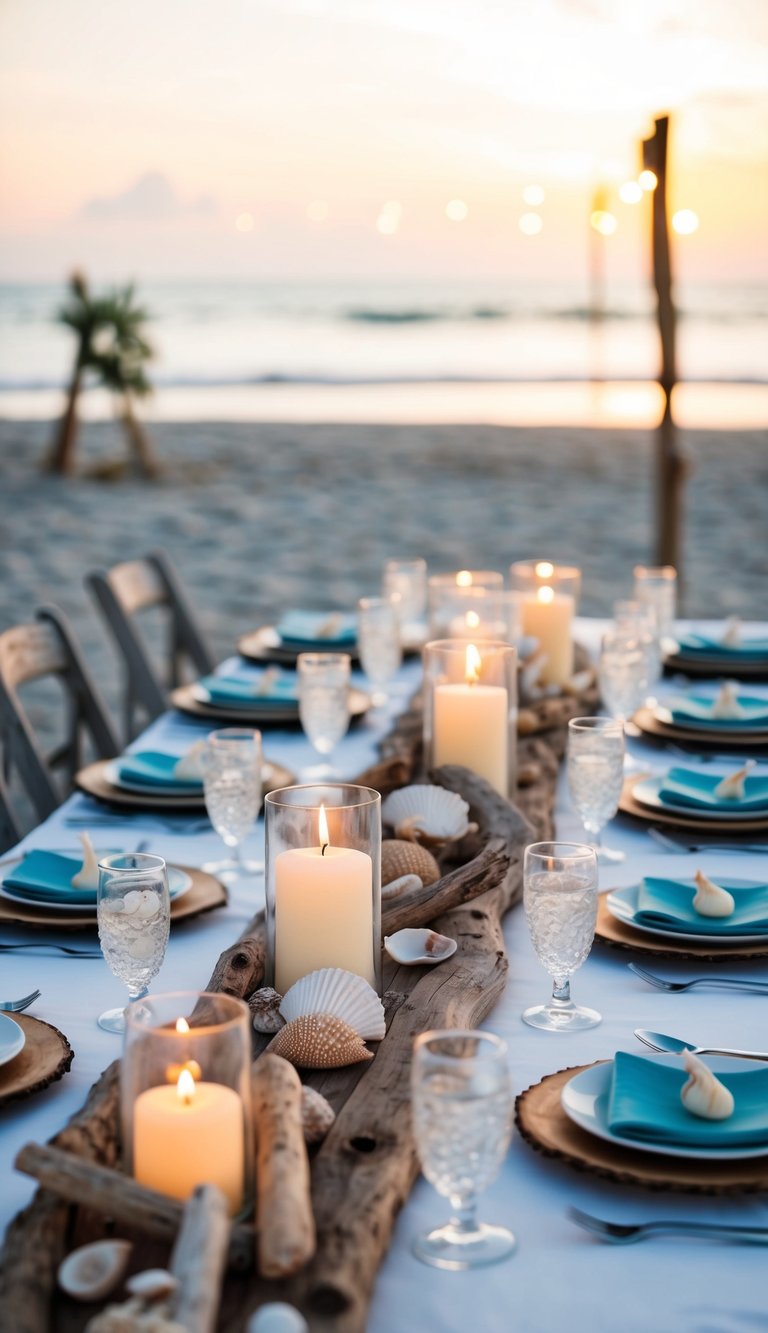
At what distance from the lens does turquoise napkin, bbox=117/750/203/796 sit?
2.11m

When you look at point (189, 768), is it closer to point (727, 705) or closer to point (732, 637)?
point (727, 705)

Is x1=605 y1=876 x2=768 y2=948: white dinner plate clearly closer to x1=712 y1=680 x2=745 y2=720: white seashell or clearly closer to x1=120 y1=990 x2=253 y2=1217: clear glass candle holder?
x1=120 y1=990 x2=253 y2=1217: clear glass candle holder

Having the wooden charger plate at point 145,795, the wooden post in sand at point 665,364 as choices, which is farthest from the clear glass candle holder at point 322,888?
the wooden post in sand at point 665,364

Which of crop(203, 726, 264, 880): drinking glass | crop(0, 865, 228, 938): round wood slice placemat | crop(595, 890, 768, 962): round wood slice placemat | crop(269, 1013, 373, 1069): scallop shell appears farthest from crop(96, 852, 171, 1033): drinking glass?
crop(595, 890, 768, 962): round wood slice placemat

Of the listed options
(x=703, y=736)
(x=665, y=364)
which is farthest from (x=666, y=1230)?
(x=665, y=364)

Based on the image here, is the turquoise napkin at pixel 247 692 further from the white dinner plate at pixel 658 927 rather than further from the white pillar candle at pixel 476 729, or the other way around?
the white dinner plate at pixel 658 927

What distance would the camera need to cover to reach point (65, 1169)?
89 cm

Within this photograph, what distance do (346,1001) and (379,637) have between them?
4.67ft

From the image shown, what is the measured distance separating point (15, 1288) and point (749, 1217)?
0.50 m

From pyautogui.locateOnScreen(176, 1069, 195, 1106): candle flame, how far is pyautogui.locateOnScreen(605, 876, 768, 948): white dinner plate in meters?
0.71

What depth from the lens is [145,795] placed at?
211 cm

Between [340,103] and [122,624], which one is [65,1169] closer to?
[122,624]

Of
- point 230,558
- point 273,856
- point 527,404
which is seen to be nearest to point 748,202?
point 527,404

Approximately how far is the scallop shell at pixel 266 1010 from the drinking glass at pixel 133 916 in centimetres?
10
